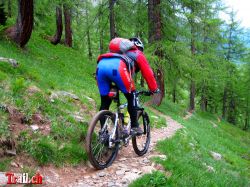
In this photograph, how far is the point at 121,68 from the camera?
20.9 feet

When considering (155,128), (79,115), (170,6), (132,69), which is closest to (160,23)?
(170,6)

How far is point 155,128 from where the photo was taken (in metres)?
Answer: 12.8

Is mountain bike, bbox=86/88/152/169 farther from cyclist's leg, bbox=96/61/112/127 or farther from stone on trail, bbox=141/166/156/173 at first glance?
stone on trail, bbox=141/166/156/173

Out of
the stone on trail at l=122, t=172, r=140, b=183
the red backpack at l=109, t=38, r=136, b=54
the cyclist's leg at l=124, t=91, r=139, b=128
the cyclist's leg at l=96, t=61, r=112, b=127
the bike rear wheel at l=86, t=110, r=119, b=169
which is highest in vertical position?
the red backpack at l=109, t=38, r=136, b=54

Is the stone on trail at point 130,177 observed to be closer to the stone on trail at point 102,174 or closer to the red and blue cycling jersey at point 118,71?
the stone on trail at point 102,174

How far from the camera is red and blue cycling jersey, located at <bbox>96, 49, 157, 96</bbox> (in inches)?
252

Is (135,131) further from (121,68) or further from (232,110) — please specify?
(232,110)

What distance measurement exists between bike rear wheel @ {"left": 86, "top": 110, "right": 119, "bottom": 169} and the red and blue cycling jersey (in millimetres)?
611

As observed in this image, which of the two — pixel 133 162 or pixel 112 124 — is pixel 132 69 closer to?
pixel 112 124

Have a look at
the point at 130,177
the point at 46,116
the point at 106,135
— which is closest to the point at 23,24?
the point at 46,116

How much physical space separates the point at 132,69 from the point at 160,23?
12.8m

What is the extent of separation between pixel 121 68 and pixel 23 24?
35.0 ft

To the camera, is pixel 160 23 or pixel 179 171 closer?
pixel 179 171

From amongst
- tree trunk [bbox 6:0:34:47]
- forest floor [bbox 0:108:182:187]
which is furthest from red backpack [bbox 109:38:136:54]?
tree trunk [bbox 6:0:34:47]
